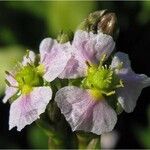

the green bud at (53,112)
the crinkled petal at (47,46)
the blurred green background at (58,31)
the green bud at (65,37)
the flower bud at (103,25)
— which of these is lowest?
the blurred green background at (58,31)

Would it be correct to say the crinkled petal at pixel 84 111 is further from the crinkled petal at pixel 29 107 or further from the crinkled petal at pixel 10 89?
the crinkled petal at pixel 10 89

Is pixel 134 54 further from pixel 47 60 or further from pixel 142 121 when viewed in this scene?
pixel 47 60

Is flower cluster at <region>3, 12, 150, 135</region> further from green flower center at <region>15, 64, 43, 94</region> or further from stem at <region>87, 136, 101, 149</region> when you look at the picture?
stem at <region>87, 136, 101, 149</region>

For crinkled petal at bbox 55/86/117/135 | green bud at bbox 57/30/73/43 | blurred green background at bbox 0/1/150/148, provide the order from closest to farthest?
crinkled petal at bbox 55/86/117/135, green bud at bbox 57/30/73/43, blurred green background at bbox 0/1/150/148

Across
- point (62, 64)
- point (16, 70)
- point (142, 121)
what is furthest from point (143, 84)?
point (142, 121)

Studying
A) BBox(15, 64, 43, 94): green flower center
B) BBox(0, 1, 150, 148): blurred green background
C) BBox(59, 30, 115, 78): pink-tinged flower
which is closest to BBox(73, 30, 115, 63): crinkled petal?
BBox(59, 30, 115, 78): pink-tinged flower

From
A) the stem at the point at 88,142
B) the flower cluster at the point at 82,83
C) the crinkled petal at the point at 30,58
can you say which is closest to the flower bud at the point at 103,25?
the flower cluster at the point at 82,83
